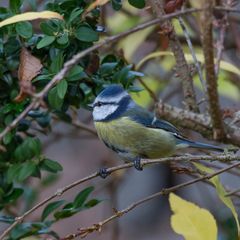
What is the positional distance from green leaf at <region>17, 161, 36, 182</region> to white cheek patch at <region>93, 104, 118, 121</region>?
0.28 meters

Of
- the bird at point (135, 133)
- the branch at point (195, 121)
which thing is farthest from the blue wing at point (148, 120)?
the branch at point (195, 121)

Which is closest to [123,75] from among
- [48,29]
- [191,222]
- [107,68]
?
[107,68]

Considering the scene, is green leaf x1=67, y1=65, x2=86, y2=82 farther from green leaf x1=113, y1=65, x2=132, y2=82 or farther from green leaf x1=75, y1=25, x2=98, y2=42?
green leaf x1=113, y1=65, x2=132, y2=82

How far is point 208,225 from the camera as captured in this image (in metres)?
1.40

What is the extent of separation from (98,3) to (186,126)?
36 centimetres

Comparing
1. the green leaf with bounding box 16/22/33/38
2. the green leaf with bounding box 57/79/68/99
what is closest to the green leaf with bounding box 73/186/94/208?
the green leaf with bounding box 57/79/68/99

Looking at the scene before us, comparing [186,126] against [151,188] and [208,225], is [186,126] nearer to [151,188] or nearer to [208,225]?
[208,225]

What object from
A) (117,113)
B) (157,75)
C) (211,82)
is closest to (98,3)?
(211,82)

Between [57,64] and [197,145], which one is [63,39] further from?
[197,145]

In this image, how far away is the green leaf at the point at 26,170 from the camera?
1735mm

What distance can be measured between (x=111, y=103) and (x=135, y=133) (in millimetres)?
129

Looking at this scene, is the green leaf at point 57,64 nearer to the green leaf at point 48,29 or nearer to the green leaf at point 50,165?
the green leaf at point 48,29

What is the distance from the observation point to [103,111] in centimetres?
203

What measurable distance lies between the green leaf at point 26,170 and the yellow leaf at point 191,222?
1.56ft
